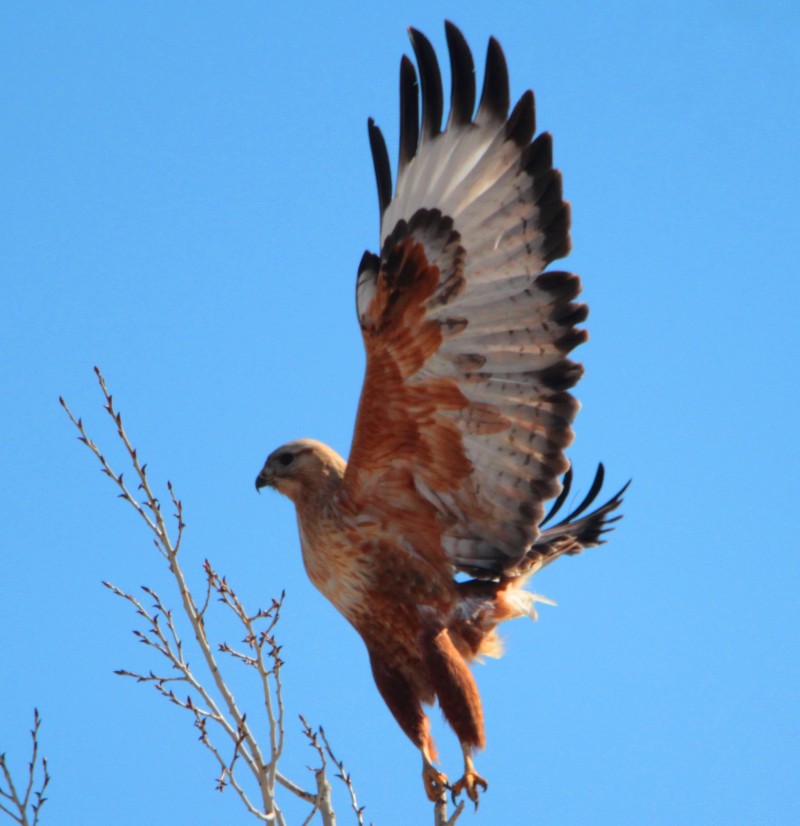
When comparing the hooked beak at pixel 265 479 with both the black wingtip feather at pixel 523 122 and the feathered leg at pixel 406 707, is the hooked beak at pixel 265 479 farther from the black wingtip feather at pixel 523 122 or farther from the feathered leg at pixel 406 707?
the black wingtip feather at pixel 523 122

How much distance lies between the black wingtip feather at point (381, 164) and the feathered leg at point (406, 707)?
80.7 inches

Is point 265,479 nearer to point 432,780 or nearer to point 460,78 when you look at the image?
point 432,780

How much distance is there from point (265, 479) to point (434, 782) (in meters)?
1.66

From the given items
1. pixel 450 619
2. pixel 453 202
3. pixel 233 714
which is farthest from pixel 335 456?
pixel 233 714

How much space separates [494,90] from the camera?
5402 millimetres

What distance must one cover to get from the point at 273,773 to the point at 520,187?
2623 mm

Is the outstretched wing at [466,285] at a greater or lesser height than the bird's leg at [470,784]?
greater

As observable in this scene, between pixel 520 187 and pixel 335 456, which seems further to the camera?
pixel 335 456

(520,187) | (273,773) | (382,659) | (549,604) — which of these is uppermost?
(520,187)

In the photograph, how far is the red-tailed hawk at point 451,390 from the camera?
543 centimetres

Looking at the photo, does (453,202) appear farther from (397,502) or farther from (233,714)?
(233,714)

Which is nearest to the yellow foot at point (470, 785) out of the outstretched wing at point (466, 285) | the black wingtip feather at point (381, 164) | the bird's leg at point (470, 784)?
the bird's leg at point (470, 784)

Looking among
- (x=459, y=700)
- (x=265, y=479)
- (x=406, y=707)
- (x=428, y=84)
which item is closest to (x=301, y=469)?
(x=265, y=479)

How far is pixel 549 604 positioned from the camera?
6523 mm
